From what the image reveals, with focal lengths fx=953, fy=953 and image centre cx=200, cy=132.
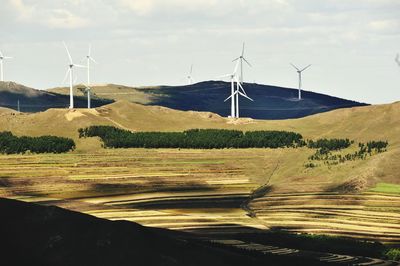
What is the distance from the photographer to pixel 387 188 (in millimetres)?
178875

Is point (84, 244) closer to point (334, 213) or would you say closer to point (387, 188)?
point (334, 213)

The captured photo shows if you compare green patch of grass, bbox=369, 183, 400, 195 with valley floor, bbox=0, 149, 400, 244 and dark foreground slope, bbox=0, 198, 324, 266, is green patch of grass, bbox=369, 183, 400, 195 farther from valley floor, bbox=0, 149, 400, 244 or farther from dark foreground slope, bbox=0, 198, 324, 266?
dark foreground slope, bbox=0, 198, 324, 266

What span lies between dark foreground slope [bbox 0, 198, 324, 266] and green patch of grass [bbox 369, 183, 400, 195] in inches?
2758

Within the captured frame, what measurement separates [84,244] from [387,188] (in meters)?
91.4

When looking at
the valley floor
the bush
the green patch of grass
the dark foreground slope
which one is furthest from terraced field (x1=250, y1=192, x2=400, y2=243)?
the dark foreground slope

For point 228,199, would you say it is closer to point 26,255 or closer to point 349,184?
point 349,184

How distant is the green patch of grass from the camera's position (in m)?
176

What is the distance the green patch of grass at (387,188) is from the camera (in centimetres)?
17650

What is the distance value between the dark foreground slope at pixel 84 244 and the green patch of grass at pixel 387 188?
70046mm

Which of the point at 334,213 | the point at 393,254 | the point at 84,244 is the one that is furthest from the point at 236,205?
the point at 84,244

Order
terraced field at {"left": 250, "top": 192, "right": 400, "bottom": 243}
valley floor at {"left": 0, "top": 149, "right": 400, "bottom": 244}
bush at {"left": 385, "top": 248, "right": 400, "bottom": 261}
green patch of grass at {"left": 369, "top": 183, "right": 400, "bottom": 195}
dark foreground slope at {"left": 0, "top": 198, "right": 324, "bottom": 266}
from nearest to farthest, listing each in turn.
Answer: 1. dark foreground slope at {"left": 0, "top": 198, "right": 324, "bottom": 266}
2. bush at {"left": 385, "top": 248, "right": 400, "bottom": 261}
3. terraced field at {"left": 250, "top": 192, "right": 400, "bottom": 243}
4. valley floor at {"left": 0, "top": 149, "right": 400, "bottom": 244}
5. green patch of grass at {"left": 369, "top": 183, "right": 400, "bottom": 195}

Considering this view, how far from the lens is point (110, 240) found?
102188 millimetres

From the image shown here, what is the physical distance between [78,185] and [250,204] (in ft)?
125

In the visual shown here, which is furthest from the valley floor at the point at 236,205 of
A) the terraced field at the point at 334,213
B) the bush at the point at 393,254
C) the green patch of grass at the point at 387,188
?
the bush at the point at 393,254
